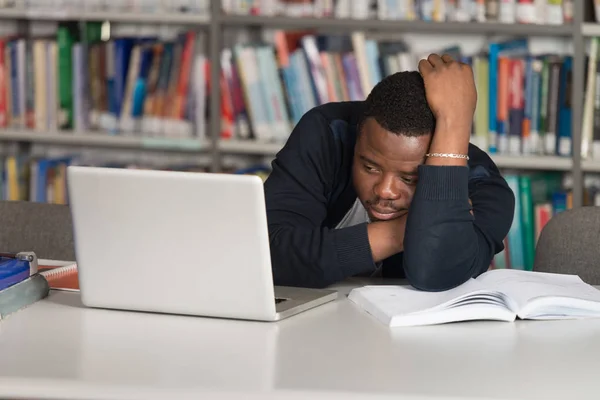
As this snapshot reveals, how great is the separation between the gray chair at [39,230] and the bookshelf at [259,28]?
3.59 ft

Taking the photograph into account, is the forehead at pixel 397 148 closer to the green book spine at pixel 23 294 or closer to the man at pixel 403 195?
the man at pixel 403 195

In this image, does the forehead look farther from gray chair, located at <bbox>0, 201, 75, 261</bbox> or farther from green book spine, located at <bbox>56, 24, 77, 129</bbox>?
green book spine, located at <bbox>56, 24, 77, 129</bbox>

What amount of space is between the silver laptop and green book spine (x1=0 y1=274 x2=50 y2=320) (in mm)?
98

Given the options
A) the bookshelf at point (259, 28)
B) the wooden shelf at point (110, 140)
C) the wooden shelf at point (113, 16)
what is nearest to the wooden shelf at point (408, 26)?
the bookshelf at point (259, 28)

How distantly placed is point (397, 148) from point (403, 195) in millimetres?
88

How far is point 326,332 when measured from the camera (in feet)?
4.53

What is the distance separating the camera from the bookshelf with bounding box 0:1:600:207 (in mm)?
2822

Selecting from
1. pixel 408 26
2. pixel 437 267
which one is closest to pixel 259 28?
pixel 408 26

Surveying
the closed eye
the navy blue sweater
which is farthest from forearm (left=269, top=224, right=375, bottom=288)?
the closed eye

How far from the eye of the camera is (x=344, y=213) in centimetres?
198

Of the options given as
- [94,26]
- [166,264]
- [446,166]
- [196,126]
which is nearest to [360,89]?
[196,126]

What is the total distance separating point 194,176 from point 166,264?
0.46 ft

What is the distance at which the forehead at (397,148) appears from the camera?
170 cm

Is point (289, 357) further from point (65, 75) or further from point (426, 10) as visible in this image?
point (65, 75)
